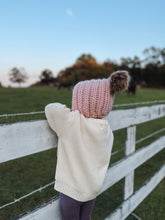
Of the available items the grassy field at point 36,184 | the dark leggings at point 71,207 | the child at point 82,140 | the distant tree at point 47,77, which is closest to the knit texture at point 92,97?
the child at point 82,140

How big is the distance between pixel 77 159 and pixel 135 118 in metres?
1.13

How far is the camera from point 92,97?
4.06 ft

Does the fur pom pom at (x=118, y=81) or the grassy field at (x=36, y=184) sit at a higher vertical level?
the fur pom pom at (x=118, y=81)

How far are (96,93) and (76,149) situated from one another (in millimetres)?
349

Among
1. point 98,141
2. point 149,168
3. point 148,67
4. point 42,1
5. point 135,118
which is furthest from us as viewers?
point 148,67

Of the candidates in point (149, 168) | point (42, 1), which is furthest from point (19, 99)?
point (149, 168)

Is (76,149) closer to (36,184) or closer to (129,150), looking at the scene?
(129,150)

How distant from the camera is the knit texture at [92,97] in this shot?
1237mm

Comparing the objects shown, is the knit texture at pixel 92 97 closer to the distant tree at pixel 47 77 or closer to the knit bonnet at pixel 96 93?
the knit bonnet at pixel 96 93

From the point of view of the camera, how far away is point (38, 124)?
1.14m

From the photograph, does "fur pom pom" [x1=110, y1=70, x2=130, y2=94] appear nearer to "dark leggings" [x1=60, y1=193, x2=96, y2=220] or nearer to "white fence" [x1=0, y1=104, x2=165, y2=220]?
"white fence" [x1=0, y1=104, x2=165, y2=220]

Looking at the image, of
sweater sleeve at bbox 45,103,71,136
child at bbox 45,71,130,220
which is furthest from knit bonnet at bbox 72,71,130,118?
sweater sleeve at bbox 45,103,71,136

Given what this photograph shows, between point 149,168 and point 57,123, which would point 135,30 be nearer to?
point 149,168

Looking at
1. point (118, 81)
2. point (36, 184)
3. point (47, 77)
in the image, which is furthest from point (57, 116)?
point (47, 77)
